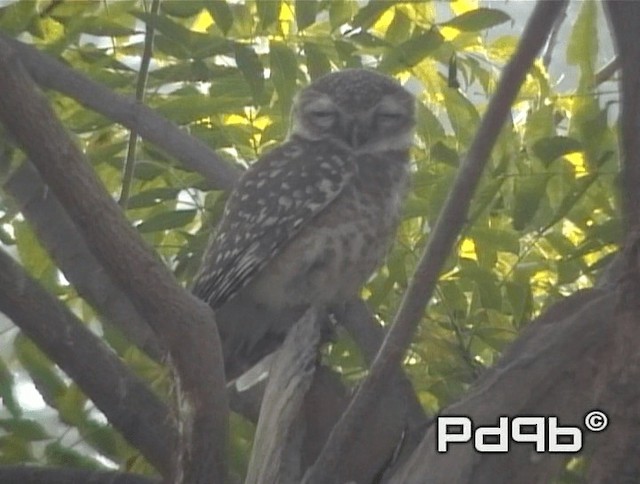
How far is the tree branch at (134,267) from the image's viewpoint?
1.48 m

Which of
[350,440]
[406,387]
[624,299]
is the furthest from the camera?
[406,387]

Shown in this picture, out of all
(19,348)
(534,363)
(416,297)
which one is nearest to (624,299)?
(416,297)

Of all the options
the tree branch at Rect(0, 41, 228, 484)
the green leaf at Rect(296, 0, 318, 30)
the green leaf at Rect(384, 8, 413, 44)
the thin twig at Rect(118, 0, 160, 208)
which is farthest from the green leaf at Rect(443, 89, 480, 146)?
the tree branch at Rect(0, 41, 228, 484)

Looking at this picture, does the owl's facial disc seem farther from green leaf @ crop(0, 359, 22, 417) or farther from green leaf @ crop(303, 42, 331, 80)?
green leaf @ crop(0, 359, 22, 417)

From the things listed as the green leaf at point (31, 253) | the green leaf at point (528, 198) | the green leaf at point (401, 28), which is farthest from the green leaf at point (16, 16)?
the green leaf at point (528, 198)

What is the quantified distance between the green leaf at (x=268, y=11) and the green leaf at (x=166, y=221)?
11.6 inches

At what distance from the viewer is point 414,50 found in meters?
1.97

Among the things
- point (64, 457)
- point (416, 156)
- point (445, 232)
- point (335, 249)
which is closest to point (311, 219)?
point (335, 249)

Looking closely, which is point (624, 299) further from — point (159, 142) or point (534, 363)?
point (159, 142)

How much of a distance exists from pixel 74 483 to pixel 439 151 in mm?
671

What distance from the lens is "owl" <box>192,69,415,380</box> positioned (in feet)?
7.38

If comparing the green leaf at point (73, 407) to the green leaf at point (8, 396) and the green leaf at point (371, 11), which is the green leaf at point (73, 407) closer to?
the green leaf at point (8, 396)

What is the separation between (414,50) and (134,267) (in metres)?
0.61

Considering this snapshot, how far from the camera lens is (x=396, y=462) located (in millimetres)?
1787
